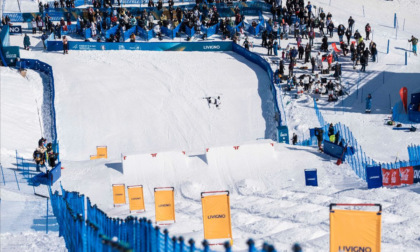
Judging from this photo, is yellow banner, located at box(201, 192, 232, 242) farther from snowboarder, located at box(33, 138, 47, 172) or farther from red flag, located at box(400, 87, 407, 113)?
red flag, located at box(400, 87, 407, 113)

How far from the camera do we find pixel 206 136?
3281cm

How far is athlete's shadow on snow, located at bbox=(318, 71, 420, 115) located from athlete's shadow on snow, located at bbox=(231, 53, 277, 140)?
2499mm

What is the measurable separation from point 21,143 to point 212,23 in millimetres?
17286

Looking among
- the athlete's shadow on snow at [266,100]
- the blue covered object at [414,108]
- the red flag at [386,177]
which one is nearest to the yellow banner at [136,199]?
the red flag at [386,177]

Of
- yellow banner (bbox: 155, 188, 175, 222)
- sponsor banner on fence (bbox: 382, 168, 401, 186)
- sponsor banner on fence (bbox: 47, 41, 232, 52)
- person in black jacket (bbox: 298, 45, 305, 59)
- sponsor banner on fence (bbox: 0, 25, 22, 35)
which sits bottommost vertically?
sponsor banner on fence (bbox: 382, 168, 401, 186)

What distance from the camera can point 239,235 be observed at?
1616 centimetres

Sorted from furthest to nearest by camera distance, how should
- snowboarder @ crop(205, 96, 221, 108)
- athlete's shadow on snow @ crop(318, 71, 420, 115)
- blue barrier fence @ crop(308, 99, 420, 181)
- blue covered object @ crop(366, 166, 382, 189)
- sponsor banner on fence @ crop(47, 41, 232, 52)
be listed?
1. sponsor banner on fence @ crop(47, 41, 232, 52)
2. snowboarder @ crop(205, 96, 221, 108)
3. athlete's shadow on snow @ crop(318, 71, 420, 115)
4. blue barrier fence @ crop(308, 99, 420, 181)
5. blue covered object @ crop(366, 166, 382, 189)

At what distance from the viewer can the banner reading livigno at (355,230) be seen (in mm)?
10250

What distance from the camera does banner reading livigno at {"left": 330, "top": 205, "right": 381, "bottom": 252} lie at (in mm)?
10250

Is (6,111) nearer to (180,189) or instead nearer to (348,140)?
(180,189)

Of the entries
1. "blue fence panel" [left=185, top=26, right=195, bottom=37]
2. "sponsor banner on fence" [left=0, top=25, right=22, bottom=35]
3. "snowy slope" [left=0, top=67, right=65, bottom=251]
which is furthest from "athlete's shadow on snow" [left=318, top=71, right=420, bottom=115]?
"sponsor banner on fence" [left=0, top=25, right=22, bottom=35]

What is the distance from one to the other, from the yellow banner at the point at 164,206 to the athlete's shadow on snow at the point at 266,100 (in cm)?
1569

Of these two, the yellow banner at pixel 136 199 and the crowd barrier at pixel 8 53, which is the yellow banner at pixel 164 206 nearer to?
the yellow banner at pixel 136 199

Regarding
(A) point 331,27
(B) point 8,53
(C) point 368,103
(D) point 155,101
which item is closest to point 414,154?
(C) point 368,103
